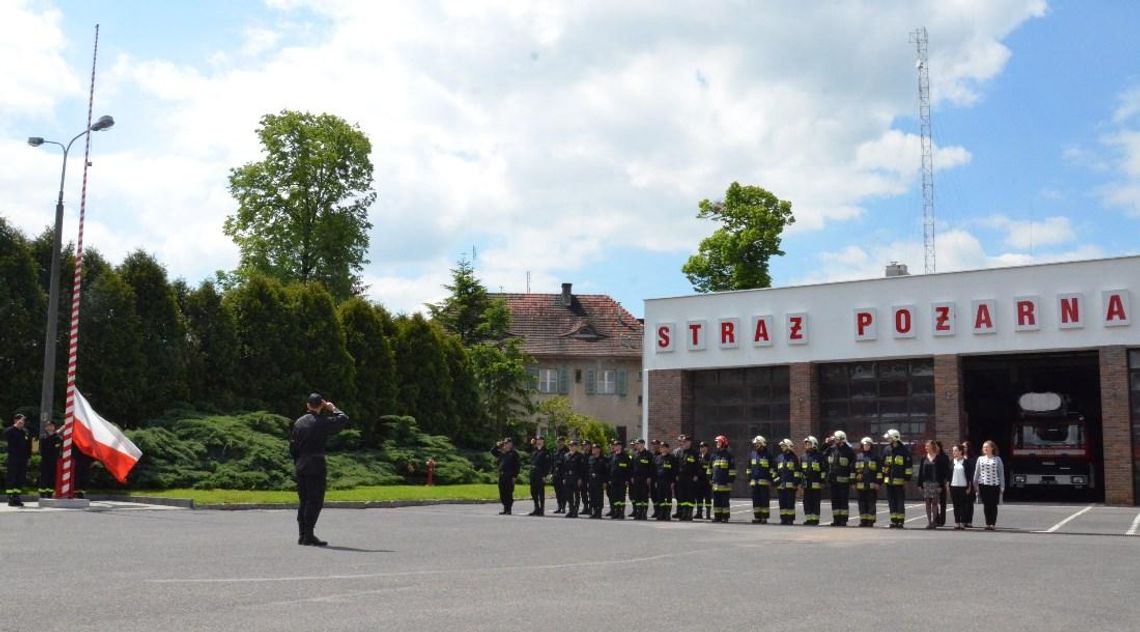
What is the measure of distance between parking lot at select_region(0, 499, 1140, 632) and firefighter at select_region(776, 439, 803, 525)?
142 inches

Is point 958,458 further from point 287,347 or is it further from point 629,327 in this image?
point 629,327

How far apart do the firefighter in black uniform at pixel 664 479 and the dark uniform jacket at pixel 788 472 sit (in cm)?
250

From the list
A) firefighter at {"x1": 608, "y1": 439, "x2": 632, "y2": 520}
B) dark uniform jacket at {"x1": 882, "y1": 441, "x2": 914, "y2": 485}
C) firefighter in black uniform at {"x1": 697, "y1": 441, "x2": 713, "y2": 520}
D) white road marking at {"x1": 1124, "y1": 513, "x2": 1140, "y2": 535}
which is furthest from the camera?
firefighter at {"x1": 608, "y1": 439, "x2": 632, "y2": 520}

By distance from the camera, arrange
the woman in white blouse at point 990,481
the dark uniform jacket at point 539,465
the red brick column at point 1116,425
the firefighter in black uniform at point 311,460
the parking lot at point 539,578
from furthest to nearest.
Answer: the red brick column at point 1116,425, the dark uniform jacket at point 539,465, the woman in white blouse at point 990,481, the firefighter in black uniform at point 311,460, the parking lot at point 539,578

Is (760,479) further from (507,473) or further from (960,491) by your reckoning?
(507,473)

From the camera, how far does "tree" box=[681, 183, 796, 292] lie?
5778cm

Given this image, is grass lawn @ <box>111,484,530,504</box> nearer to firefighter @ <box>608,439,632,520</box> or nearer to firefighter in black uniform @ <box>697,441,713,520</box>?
firefighter @ <box>608,439,632,520</box>

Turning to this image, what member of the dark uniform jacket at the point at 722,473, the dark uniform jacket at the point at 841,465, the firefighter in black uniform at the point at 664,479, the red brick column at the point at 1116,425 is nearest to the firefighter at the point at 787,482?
the dark uniform jacket at the point at 841,465

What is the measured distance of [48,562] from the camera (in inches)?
487

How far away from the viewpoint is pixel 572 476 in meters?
27.4

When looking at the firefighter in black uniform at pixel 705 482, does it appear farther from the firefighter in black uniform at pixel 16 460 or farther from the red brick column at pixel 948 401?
the firefighter in black uniform at pixel 16 460

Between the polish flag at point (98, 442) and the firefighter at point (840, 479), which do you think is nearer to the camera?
the firefighter at point (840, 479)

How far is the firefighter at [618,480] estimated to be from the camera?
2664 centimetres

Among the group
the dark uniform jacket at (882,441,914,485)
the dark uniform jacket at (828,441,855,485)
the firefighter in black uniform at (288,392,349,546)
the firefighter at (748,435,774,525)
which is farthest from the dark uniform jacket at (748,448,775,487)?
the firefighter in black uniform at (288,392,349,546)
